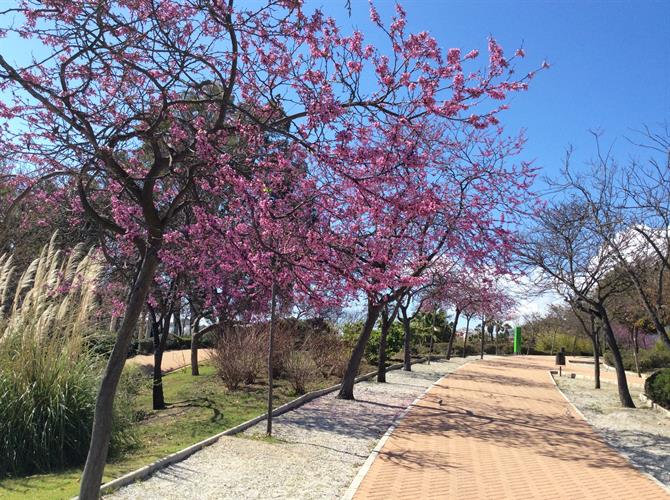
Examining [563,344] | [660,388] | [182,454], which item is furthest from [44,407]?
[563,344]

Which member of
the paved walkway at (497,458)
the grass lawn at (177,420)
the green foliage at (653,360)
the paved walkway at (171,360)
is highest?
the green foliage at (653,360)

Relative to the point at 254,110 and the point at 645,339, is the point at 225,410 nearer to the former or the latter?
the point at 254,110

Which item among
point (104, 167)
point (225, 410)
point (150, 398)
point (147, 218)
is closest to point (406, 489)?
point (147, 218)

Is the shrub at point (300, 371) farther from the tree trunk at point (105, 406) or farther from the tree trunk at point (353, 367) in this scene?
the tree trunk at point (105, 406)

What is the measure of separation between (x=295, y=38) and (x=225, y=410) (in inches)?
330

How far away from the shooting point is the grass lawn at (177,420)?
604cm

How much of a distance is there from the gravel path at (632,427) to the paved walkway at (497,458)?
11.6 inches

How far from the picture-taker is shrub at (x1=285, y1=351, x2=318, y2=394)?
14.2 metres

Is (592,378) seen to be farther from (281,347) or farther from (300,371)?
(300,371)

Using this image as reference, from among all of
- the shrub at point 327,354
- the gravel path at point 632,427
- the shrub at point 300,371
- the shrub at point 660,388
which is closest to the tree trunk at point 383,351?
the shrub at point 327,354

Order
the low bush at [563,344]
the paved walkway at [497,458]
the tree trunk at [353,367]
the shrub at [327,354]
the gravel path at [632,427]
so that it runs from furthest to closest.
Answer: the low bush at [563,344], the shrub at [327,354], the tree trunk at [353,367], the gravel path at [632,427], the paved walkway at [497,458]

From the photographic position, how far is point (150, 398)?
13.5 meters

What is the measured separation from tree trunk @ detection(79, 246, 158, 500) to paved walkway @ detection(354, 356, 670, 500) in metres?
2.99

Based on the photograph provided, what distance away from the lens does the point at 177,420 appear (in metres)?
10.6
